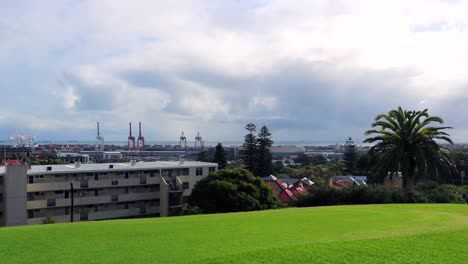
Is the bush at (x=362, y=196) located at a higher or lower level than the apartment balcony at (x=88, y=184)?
higher

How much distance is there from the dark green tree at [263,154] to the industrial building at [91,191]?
73.7 ft

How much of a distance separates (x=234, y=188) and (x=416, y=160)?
1639 centimetres

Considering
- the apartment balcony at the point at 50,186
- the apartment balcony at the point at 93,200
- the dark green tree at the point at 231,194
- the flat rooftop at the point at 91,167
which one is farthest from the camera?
the flat rooftop at the point at 91,167

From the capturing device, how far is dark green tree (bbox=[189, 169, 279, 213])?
3291 cm

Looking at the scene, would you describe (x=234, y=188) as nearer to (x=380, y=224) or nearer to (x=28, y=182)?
(x=28, y=182)

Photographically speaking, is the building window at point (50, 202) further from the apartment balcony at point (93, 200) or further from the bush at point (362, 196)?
the bush at point (362, 196)

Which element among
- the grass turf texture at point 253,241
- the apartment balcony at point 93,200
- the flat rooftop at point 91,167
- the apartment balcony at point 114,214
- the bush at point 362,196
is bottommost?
the apartment balcony at point 114,214

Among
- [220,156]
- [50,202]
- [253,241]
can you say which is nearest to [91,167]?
[50,202]

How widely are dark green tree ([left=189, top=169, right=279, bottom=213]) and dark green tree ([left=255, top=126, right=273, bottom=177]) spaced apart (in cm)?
3187

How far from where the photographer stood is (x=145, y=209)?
41594 millimetres

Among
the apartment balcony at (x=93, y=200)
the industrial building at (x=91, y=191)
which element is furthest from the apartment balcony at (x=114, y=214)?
the apartment balcony at (x=93, y=200)

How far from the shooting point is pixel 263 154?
68.2 m

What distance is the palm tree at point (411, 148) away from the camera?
19.0 meters

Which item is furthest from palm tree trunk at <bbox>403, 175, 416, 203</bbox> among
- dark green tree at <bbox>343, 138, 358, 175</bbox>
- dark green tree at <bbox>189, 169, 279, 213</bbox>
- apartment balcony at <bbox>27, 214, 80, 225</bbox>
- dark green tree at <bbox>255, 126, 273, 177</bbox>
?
dark green tree at <bbox>343, 138, 358, 175</bbox>
